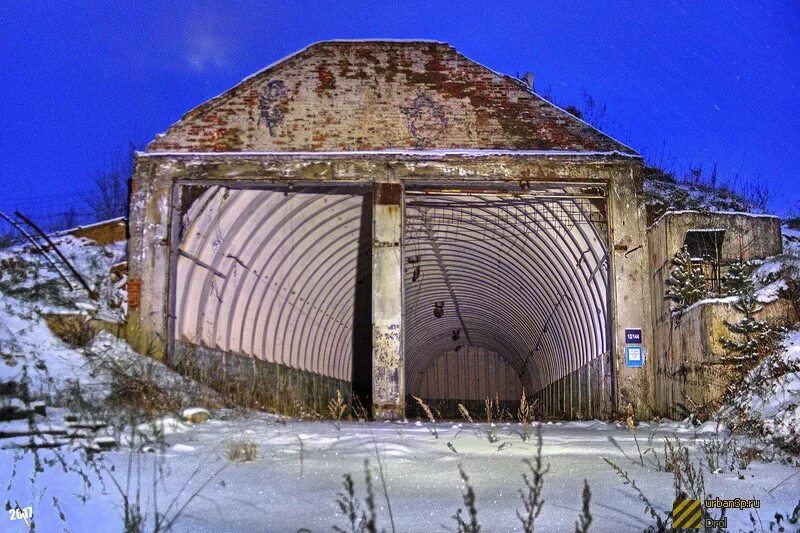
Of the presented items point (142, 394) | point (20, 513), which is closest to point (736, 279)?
point (142, 394)

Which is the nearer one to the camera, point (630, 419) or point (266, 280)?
point (630, 419)

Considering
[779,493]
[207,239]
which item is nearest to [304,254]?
[207,239]

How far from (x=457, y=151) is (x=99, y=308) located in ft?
20.3

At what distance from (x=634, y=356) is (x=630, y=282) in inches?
46.7

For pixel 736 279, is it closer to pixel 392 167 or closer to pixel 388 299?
pixel 388 299

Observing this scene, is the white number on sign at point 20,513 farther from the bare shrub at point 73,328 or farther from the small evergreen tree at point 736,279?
the small evergreen tree at point 736,279

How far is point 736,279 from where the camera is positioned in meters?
11.8

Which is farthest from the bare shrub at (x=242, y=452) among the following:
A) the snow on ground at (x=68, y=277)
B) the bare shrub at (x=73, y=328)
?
the snow on ground at (x=68, y=277)

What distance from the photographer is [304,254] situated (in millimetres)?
17000

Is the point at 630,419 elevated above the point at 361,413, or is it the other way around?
the point at 630,419

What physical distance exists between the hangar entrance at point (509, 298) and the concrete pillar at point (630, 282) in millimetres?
402

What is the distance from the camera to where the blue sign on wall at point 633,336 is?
43.7 feet

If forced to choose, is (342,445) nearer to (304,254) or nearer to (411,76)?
(411,76)

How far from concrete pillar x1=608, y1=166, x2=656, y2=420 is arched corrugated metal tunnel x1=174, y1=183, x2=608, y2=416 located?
516mm
